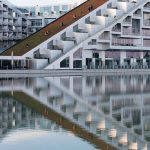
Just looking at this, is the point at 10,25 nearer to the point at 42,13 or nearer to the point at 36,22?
the point at 36,22

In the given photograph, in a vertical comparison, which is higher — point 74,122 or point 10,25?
point 10,25

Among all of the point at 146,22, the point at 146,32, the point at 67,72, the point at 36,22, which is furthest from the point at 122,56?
the point at 36,22

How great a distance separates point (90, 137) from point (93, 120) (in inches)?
141

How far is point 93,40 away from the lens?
250 feet

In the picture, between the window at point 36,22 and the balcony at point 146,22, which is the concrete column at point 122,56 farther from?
the window at point 36,22

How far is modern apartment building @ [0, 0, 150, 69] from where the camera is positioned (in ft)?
232

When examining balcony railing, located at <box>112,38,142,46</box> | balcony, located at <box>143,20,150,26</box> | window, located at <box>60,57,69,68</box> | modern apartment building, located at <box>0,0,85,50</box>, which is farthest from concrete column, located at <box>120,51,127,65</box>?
modern apartment building, located at <box>0,0,85,50</box>

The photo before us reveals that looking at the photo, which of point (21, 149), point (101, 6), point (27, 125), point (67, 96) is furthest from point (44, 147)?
point (101, 6)

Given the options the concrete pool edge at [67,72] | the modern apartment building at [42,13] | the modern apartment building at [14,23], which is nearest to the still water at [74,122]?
the concrete pool edge at [67,72]

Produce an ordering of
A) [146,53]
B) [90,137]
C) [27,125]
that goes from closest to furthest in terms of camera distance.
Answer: [90,137], [27,125], [146,53]

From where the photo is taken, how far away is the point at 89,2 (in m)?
88.1

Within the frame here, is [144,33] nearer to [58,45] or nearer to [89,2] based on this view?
[89,2]

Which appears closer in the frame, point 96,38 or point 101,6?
point 96,38

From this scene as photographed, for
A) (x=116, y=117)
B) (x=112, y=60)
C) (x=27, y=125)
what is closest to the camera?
(x=27, y=125)
